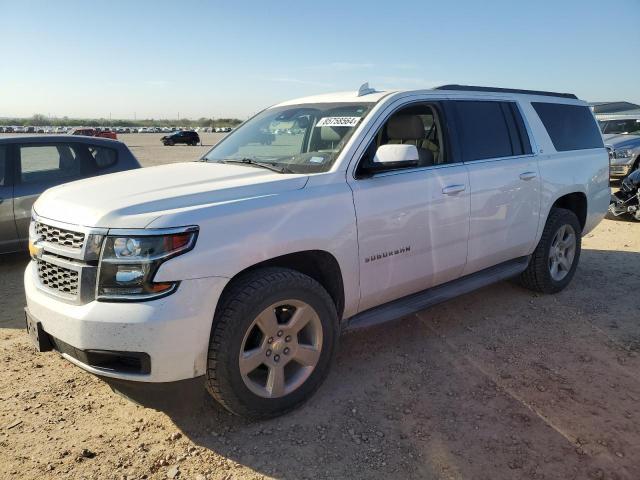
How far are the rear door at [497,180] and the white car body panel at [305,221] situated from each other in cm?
2

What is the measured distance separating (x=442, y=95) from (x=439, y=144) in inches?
15.4

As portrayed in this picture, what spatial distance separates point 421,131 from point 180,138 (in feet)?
135

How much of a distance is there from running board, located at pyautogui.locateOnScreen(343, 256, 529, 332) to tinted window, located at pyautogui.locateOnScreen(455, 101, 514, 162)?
1.00 metres

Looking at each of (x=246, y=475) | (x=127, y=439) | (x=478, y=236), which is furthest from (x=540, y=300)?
(x=127, y=439)

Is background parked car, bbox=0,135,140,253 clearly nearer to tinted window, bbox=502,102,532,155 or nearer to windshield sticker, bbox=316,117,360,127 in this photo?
windshield sticker, bbox=316,117,360,127

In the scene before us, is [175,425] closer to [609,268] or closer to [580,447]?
[580,447]

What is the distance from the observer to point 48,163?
6.27 meters

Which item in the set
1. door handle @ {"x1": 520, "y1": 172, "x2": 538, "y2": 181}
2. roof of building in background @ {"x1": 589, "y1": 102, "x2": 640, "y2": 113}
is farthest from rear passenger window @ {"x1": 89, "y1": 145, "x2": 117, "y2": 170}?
roof of building in background @ {"x1": 589, "y1": 102, "x2": 640, "y2": 113}

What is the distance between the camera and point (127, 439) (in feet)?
9.33

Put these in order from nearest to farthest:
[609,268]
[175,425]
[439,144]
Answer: [175,425] < [439,144] < [609,268]

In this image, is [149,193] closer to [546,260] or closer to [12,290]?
[12,290]

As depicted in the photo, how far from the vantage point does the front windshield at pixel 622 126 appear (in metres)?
14.1

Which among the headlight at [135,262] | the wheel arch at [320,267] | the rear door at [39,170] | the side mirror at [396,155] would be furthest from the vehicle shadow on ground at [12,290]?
the side mirror at [396,155]

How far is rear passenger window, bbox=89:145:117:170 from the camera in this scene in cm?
664
